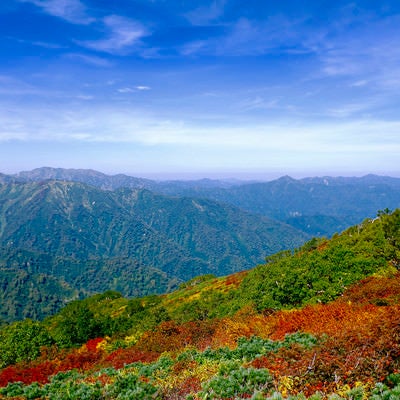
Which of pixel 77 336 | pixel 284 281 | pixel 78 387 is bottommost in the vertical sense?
pixel 77 336

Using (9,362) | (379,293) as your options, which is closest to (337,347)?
(379,293)

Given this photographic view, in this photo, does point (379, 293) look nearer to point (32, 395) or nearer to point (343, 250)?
point (343, 250)

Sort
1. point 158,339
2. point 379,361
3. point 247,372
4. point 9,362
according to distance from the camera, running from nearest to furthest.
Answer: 1. point 379,361
2. point 247,372
3. point 158,339
4. point 9,362

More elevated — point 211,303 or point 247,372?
point 247,372

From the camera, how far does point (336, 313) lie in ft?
71.8

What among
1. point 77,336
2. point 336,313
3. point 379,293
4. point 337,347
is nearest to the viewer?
point 337,347

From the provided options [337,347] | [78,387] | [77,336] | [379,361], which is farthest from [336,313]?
[77,336]

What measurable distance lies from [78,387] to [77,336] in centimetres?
6190

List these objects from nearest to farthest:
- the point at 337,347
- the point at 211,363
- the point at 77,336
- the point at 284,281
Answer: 1. the point at 337,347
2. the point at 211,363
3. the point at 284,281
4. the point at 77,336

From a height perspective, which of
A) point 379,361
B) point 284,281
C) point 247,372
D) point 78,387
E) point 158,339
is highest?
point 379,361

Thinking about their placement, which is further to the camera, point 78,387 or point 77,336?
point 77,336

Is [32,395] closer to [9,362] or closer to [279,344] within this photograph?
[279,344]

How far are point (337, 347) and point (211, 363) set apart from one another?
5456 millimetres

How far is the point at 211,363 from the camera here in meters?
14.6
